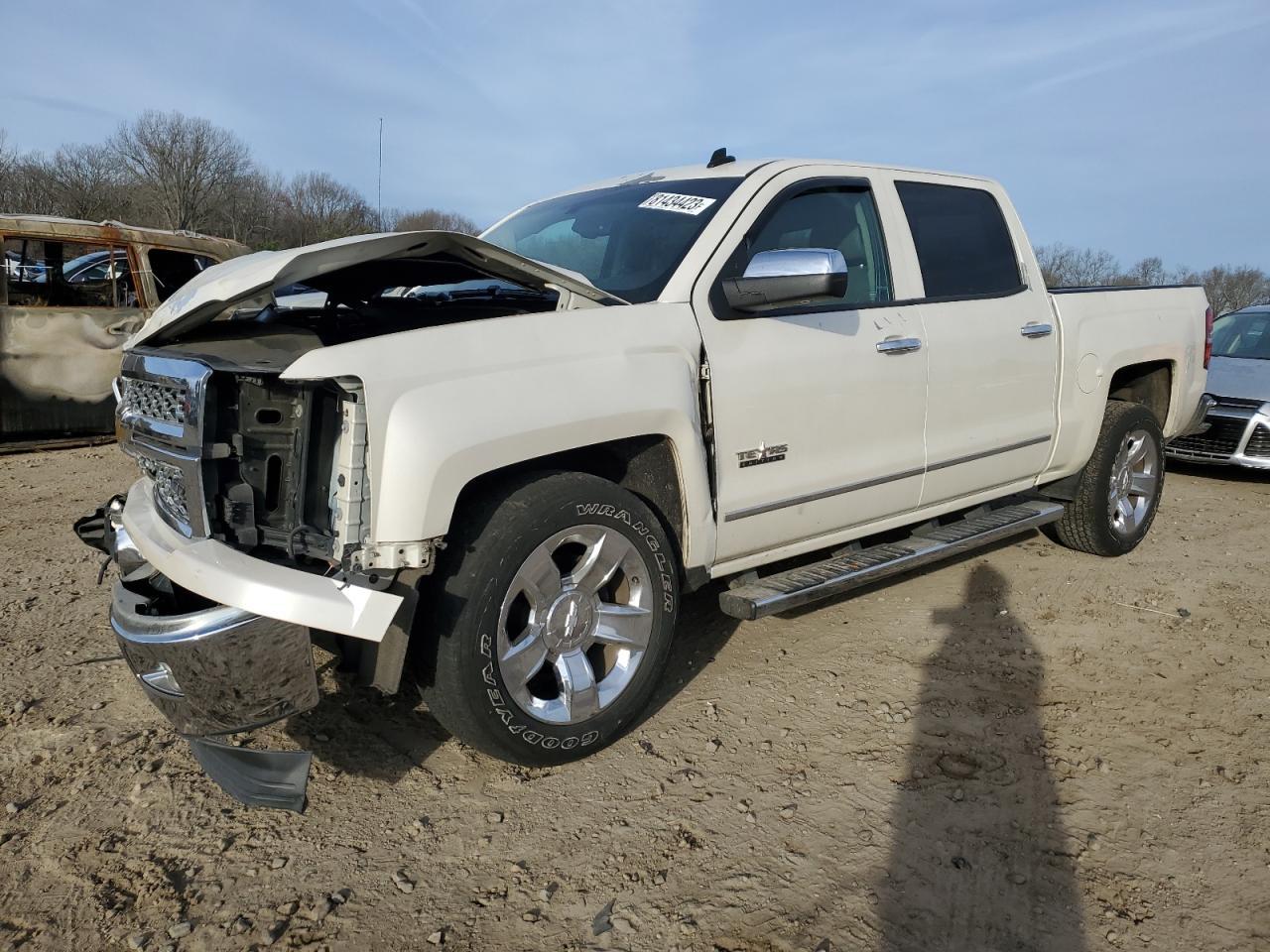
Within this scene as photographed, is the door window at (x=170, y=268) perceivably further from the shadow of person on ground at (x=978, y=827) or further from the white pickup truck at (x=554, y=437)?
the shadow of person on ground at (x=978, y=827)

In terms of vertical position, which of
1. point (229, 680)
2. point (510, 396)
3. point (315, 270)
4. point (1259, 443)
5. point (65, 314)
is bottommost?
point (229, 680)

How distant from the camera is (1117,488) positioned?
204 inches

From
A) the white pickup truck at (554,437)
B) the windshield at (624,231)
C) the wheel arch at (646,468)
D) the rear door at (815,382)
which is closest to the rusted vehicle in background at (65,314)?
the white pickup truck at (554,437)

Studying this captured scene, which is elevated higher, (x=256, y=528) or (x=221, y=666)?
(x=256, y=528)

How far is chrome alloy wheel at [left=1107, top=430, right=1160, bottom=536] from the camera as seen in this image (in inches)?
202

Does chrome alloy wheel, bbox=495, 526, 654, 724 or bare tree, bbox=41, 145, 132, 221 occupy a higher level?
bare tree, bbox=41, 145, 132, 221

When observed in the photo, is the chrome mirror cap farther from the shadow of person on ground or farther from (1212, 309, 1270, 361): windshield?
(1212, 309, 1270, 361): windshield

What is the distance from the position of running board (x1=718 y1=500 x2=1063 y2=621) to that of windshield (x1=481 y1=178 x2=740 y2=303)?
1130 millimetres

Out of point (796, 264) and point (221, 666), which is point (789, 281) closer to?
point (796, 264)

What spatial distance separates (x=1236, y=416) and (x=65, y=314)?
988cm

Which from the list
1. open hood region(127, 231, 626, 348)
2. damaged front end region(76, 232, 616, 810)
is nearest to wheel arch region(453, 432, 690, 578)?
open hood region(127, 231, 626, 348)

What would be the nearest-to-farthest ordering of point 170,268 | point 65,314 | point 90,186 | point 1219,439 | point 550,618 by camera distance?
1. point 550,618
2. point 1219,439
3. point 65,314
4. point 170,268
5. point 90,186

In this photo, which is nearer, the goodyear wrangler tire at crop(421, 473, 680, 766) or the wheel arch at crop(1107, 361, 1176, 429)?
the goodyear wrangler tire at crop(421, 473, 680, 766)

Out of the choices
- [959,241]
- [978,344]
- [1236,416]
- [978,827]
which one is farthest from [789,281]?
[1236,416]
